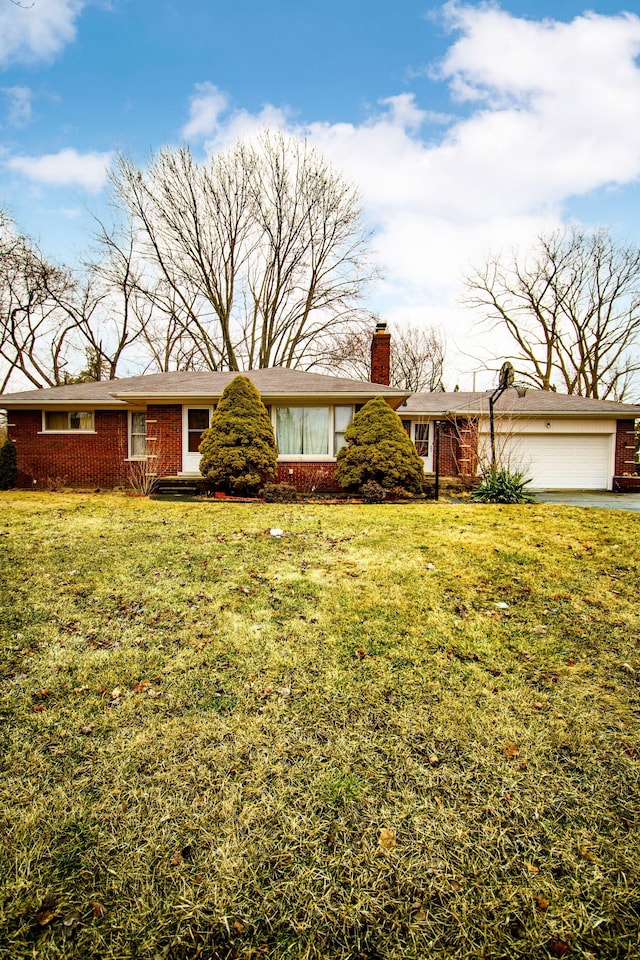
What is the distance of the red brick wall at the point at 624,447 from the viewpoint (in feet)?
50.2

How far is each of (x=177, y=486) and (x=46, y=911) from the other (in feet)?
38.3

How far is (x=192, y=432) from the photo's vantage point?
13.8m

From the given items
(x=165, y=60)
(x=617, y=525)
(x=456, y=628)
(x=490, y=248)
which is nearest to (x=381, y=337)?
(x=165, y=60)

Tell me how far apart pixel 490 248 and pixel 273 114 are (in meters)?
14.3

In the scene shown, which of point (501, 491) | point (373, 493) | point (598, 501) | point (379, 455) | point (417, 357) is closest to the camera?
point (501, 491)

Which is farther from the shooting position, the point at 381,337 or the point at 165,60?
the point at 381,337

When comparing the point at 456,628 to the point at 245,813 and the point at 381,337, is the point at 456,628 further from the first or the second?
the point at 381,337

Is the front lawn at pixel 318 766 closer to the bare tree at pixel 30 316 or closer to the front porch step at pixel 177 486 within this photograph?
the front porch step at pixel 177 486

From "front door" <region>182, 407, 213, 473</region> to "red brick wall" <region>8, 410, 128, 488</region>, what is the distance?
7.43 ft

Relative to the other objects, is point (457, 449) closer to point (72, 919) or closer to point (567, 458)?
point (567, 458)

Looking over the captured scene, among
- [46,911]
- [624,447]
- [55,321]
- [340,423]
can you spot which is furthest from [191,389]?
[55,321]

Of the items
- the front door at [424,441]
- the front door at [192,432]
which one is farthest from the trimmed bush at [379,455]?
the front door at [424,441]

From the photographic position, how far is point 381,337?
50.1ft

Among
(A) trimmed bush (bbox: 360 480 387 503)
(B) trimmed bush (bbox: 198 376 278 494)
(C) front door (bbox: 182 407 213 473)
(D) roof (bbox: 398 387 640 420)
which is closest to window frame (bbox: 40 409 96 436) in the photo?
(C) front door (bbox: 182 407 213 473)
